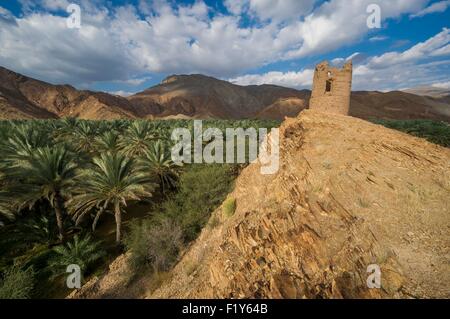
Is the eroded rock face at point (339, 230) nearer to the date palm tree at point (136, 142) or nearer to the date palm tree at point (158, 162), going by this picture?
the date palm tree at point (158, 162)

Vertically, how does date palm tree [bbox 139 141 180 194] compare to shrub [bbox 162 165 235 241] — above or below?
above

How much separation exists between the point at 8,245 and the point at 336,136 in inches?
704

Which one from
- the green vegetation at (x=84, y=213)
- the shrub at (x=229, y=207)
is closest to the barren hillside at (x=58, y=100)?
the green vegetation at (x=84, y=213)

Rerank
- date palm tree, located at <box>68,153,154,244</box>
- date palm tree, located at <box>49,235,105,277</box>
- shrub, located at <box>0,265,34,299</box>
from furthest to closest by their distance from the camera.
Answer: date palm tree, located at <box>68,153,154,244</box>
date palm tree, located at <box>49,235,105,277</box>
shrub, located at <box>0,265,34,299</box>

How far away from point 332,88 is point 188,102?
10554 cm

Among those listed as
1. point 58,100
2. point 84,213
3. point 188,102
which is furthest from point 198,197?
point 188,102

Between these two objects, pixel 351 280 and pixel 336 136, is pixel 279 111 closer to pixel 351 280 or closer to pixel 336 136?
pixel 336 136

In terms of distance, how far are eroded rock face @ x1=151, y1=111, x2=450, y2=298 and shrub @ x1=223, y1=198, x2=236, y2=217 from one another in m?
0.49

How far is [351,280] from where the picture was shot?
585 centimetres

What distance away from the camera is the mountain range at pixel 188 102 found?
78.9 m

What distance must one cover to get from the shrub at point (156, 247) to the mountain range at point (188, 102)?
229ft

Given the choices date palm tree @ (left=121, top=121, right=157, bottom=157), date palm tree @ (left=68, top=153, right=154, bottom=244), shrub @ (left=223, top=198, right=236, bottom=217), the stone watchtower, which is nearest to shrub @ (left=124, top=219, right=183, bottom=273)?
date palm tree @ (left=68, top=153, right=154, bottom=244)

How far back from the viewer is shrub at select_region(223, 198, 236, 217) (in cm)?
1279

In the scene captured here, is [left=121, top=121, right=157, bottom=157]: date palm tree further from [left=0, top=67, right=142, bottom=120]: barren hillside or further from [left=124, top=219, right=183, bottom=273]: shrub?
[left=0, top=67, right=142, bottom=120]: barren hillside
